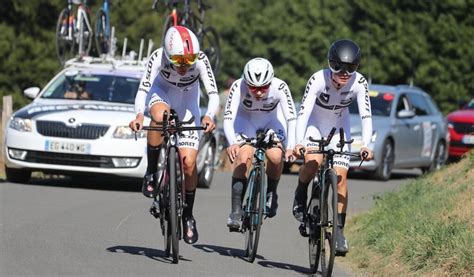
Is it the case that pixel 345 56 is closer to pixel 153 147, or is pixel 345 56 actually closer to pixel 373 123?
pixel 153 147

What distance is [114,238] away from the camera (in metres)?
12.9

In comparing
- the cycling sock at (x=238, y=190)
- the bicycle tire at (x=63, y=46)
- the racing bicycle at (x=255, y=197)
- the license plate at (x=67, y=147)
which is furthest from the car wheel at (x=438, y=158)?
the racing bicycle at (x=255, y=197)

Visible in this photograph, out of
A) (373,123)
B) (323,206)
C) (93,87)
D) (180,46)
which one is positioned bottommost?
(373,123)

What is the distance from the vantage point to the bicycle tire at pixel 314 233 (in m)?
11.2

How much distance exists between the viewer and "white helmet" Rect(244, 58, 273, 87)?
38.9 feet

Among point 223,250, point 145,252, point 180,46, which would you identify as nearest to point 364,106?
point 180,46

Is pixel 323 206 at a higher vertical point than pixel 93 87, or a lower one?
lower

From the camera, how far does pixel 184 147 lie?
38.3 feet

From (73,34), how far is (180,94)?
36.2ft

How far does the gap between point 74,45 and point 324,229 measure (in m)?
12.5

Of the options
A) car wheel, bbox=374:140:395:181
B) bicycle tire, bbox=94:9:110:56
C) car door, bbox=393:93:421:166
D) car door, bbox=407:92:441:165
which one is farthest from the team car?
car door, bbox=407:92:441:165

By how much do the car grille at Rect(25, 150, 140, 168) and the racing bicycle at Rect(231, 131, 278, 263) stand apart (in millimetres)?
5631

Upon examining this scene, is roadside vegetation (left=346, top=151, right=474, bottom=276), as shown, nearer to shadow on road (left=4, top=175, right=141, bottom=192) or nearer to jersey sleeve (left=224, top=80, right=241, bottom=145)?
jersey sleeve (left=224, top=80, right=241, bottom=145)

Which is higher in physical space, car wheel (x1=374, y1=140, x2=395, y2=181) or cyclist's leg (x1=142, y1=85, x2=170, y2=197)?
cyclist's leg (x1=142, y1=85, x2=170, y2=197)
